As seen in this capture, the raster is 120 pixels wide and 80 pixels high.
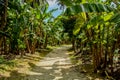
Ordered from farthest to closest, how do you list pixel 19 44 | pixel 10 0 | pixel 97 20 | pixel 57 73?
pixel 19 44 → pixel 10 0 → pixel 57 73 → pixel 97 20

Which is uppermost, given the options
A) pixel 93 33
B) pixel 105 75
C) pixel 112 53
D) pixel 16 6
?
pixel 16 6

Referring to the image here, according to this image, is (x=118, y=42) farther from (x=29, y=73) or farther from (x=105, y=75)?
(x=29, y=73)

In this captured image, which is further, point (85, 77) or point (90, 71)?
point (90, 71)

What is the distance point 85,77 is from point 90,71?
5.24 feet

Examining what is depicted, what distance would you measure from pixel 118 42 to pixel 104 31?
94cm

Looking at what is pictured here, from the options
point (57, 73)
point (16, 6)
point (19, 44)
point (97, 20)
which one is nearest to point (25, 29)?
point (19, 44)

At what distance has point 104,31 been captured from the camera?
1471cm

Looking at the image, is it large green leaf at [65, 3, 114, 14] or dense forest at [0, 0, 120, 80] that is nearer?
large green leaf at [65, 3, 114, 14]

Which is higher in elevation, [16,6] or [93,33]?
[16,6]

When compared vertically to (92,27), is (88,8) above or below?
above

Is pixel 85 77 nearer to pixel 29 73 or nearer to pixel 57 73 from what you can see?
pixel 57 73

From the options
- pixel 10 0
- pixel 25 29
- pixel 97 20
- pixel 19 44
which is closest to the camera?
pixel 97 20

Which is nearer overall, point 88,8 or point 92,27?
point 88,8

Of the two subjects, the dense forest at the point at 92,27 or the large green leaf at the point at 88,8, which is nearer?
the large green leaf at the point at 88,8
